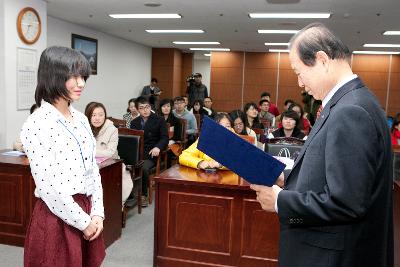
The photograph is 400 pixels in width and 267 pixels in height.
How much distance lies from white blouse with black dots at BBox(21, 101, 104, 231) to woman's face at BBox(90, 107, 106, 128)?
2374mm

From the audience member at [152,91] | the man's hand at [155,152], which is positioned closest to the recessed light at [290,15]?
the man's hand at [155,152]

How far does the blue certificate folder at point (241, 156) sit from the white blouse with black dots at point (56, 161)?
0.53 metres

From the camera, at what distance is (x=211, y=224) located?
2859 mm

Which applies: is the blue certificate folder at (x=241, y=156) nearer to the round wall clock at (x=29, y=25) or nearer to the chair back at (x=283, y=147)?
the chair back at (x=283, y=147)

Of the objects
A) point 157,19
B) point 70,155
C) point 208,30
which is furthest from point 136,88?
point 70,155

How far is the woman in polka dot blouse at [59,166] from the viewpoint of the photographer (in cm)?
147

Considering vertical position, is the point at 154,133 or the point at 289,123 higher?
the point at 289,123

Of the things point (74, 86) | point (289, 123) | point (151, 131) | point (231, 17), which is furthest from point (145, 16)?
point (74, 86)

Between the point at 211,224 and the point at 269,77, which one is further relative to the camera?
the point at 269,77

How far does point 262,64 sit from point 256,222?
11.2 m

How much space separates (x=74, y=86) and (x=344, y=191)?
3.55 feet

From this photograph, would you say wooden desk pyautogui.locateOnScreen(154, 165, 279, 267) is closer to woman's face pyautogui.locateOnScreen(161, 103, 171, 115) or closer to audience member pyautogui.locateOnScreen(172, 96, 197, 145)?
woman's face pyautogui.locateOnScreen(161, 103, 171, 115)

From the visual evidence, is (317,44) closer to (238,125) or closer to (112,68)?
(238,125)

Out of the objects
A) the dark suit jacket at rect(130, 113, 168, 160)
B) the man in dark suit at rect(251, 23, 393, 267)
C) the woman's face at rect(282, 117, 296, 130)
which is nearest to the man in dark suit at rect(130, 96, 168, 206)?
the dark suit jacket at rect(130, 113, 168, 160)
